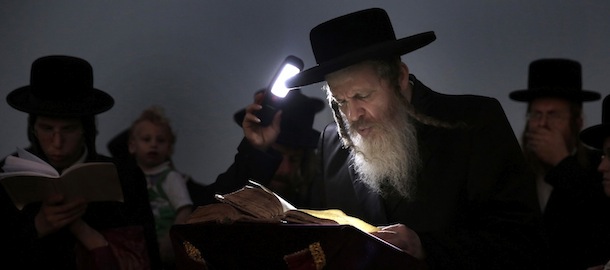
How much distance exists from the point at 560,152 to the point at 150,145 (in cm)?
221

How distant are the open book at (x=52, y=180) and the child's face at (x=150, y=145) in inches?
53.1

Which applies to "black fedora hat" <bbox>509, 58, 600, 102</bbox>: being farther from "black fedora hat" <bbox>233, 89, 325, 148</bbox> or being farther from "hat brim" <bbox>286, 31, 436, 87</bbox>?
"hat brim" <bbox>286, 31, 436, 87</bbox>

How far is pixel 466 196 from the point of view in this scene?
106 inches

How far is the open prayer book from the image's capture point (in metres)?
2.26

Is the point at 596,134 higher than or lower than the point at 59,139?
lower

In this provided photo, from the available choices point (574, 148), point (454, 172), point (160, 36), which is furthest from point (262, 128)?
point (160, 36)

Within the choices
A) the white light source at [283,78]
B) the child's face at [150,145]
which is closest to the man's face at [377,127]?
the white light source at [283,78]

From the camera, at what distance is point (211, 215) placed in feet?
7.69

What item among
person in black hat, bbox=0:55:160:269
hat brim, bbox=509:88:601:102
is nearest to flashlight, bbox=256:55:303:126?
person in black hat, bbox=0:55:160:269

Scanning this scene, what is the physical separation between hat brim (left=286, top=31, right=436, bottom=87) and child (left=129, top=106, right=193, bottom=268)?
1816mm

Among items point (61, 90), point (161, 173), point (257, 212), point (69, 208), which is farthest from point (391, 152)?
point (161, 173)

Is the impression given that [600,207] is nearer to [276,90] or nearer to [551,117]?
[551,117]

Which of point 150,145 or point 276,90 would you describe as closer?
point 276,90

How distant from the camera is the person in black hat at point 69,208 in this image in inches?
129
